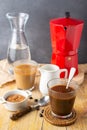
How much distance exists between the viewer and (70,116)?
3.23 ft

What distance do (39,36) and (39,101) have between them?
0.46 metres

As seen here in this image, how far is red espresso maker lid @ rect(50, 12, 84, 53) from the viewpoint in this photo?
1.19 metres

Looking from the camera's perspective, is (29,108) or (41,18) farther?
(41,18)

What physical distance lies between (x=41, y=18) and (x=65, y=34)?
264 mm

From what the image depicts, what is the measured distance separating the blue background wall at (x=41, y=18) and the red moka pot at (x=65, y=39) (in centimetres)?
17

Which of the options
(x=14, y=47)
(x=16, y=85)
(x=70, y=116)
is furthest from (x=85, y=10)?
(x=70, y=116)

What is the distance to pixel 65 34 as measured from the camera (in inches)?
47.0

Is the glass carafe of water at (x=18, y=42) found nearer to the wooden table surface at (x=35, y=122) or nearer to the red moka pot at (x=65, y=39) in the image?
the red moka pot at (x=65, y=39)

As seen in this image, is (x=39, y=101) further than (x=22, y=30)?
No

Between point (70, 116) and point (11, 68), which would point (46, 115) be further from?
point (11, 68)

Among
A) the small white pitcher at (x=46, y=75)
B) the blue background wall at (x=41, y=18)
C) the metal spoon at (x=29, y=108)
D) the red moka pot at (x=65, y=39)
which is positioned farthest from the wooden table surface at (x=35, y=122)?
the blue background wall at (x=41, y=18)

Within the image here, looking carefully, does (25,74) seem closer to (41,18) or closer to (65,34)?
(65,34)

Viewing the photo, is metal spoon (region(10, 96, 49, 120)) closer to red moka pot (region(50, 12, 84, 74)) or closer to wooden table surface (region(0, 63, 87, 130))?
wooden table surface (region(0, 63, 87, 130))

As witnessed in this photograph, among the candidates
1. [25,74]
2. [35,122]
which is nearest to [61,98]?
[35,122]
